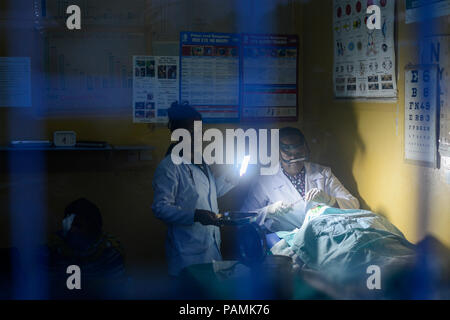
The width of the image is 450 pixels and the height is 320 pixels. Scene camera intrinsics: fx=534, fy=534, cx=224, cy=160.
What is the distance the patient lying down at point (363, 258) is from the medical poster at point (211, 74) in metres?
0.94

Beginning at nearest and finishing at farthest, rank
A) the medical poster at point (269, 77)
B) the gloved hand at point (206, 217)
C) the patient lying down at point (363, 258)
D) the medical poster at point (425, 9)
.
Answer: the patient lying down at point (363, 258) → the medical poster at point (425, 9) → the gloved hand at point (206, 217) → the medical poster at point (269, 77)

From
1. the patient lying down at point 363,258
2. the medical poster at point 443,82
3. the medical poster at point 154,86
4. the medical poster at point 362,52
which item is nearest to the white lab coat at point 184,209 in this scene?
the patient lying down at point 363,258

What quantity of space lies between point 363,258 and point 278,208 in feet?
2.52

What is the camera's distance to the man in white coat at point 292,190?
2.57m

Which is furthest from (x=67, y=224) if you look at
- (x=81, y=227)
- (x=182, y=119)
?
(x=182, y=119)

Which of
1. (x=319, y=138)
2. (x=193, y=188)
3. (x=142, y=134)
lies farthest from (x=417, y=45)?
(x=142, y=134)

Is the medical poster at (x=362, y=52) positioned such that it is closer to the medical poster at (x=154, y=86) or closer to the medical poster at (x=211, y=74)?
the medical poster at (x=211, y=74)

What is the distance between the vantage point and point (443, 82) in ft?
6.56

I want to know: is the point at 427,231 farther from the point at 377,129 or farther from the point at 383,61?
the point at 383,61

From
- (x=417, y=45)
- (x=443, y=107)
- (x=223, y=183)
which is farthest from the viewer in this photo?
(x=223, y=183)

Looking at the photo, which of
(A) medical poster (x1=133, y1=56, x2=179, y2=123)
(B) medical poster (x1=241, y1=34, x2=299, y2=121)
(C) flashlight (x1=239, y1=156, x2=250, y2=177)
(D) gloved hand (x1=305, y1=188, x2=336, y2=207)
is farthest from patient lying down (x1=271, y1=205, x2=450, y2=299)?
(A) medical poster (x1=133, y1=56, x2=179, y2=123)

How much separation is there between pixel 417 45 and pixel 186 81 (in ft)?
4.02

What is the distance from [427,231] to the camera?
6.99ft

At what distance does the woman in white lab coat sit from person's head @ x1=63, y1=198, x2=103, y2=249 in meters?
0.26
